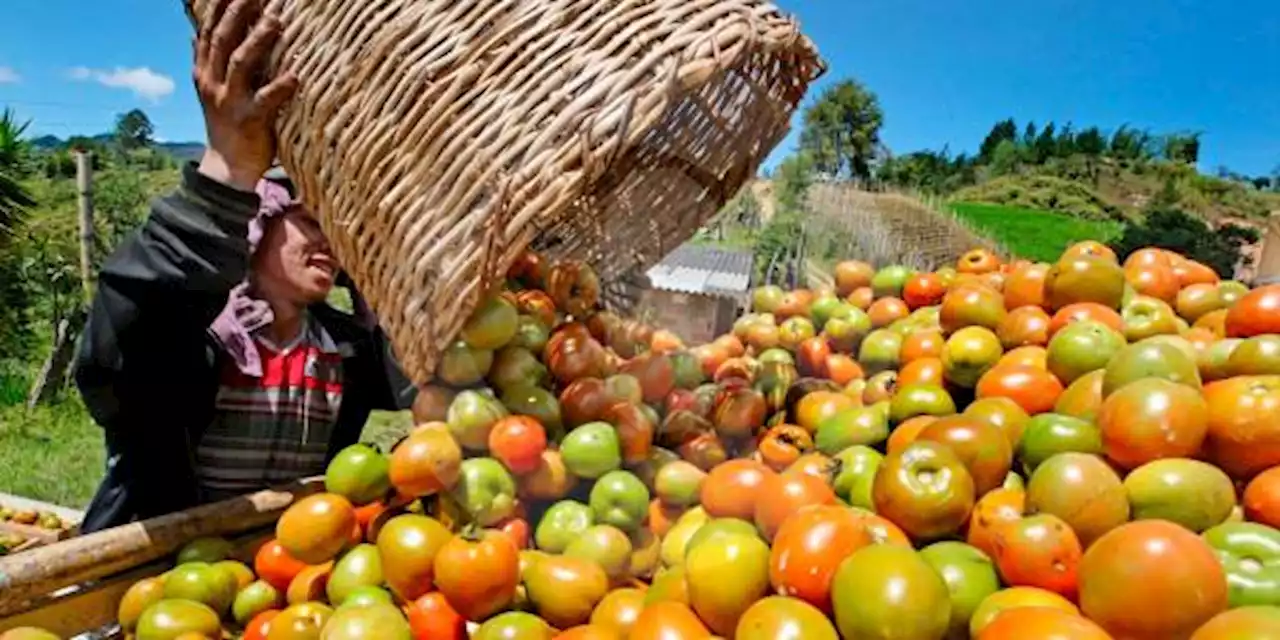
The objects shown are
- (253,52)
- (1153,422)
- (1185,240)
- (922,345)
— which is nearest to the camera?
(1153,422)

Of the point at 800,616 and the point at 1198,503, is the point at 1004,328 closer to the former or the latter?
the point at 1198,503

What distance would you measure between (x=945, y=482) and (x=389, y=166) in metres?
0.94

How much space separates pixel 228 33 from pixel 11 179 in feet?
28.9

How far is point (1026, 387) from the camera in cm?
150

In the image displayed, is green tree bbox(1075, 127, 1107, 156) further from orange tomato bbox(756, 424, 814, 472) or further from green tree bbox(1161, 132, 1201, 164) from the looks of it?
orange tomato bbox(756, 424, 814, 472)

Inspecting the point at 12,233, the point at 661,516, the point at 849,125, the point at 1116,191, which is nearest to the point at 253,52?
the point at 661,516

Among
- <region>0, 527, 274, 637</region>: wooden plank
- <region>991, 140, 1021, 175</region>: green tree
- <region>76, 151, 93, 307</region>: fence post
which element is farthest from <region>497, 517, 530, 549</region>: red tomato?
<region>991, 140, 1021, 175</region>: green tree

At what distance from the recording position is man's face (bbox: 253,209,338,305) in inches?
86.7

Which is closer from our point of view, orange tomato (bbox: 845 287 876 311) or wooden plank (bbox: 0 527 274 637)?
wooden plank (bbox: 0 527 274 637)

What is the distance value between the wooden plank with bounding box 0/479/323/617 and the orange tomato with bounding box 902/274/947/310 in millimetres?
1458

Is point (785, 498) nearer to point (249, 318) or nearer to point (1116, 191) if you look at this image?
point (249, 318)

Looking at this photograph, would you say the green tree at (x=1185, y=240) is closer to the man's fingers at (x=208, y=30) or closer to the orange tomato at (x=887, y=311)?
the orange tomato at (x=887, y=311)

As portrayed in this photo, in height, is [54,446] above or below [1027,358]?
below

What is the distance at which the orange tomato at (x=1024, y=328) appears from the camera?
169 centimetres
